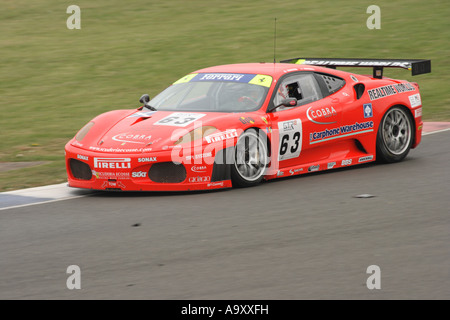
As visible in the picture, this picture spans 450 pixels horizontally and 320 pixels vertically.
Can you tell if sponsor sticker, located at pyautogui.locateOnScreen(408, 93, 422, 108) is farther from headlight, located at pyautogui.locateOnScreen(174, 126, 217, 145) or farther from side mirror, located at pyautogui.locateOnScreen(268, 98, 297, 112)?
headlight, located at pyautogui.locateOnScreen(174, 126, 217, 145)

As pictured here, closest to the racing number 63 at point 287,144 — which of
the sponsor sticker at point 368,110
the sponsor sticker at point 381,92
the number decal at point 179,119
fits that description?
the number decal at point 179,119

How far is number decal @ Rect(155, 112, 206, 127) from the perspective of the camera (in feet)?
27.9

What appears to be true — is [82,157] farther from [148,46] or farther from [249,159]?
[148,46]

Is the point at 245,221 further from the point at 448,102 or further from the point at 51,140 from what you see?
the point at 448,102

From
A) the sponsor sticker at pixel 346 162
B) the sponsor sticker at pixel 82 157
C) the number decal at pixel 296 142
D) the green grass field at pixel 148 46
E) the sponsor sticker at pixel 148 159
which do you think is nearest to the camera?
the sponsor sticker at pixel 148 159

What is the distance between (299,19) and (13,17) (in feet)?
28.7

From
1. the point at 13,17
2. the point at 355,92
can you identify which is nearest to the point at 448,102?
the point at 355,92

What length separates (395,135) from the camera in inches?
394

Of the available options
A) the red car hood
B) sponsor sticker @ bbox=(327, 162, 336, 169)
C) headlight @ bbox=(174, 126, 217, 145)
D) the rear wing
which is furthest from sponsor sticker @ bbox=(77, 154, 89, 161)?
the rear wing

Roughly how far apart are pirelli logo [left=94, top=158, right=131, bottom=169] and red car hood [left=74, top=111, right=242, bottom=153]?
115 millimetres

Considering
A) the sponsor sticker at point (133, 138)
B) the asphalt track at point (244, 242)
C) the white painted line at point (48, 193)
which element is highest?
the sponsor sticker at point (133, 138)

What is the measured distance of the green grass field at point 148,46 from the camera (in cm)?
1488

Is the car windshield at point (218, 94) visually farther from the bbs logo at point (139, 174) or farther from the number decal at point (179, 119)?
the bbs logo at point (139, 174)

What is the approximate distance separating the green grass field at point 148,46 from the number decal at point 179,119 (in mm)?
2646
